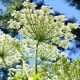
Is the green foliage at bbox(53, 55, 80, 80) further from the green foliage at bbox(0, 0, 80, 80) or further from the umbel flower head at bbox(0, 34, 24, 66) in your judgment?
the umbel flower head at bbox(0, 34, 24, 66)

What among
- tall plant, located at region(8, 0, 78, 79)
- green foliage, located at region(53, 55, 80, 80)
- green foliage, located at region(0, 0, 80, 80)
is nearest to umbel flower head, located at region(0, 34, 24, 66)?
green foliage, located at region(0, 0, 80, 80)

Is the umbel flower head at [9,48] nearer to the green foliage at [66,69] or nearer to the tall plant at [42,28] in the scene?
the tall plant at [42,28]

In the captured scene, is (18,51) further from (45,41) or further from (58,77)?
(58,77)

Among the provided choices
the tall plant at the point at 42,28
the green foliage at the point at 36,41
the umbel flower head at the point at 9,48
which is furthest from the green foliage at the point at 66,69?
the umbel flower head at the point at 9,48

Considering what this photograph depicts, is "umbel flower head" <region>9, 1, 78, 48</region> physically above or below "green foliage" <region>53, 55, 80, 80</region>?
A: above

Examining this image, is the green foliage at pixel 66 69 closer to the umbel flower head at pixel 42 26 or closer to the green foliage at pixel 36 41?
the green foliage at pixel 36 41

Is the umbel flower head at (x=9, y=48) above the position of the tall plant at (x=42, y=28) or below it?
below

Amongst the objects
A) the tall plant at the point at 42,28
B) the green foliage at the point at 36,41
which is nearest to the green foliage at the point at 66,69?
the green foliage at the point at 36,41

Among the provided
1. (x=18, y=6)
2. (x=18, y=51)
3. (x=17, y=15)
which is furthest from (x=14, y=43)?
(x=18, y=6)

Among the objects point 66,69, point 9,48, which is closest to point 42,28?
point 9,48

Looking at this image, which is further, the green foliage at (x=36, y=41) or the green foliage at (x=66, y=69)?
the green foliage at (x=36, y=41)

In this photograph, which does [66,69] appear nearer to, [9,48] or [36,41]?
[36,41]
